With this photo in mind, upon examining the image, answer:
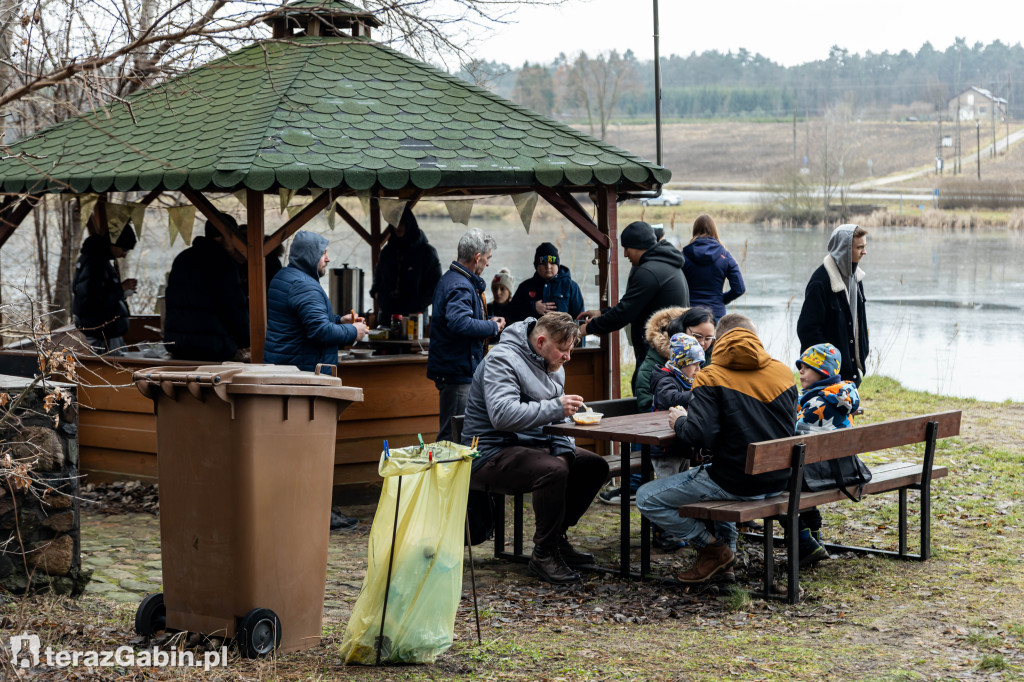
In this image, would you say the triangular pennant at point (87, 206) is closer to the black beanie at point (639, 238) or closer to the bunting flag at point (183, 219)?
the bunting flag at point (183, 219)

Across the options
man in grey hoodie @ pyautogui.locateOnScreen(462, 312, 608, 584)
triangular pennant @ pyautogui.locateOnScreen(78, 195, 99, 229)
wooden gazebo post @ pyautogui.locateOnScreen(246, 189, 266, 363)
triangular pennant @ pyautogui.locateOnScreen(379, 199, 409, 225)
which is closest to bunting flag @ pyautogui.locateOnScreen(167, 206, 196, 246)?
triangular pennant @ pyautogui.locateOnScreen(78, 195, 99, 229)

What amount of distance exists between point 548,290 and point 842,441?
359cm

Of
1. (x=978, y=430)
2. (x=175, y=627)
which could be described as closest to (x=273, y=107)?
(x=175, y=627)

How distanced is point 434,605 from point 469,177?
3.54m

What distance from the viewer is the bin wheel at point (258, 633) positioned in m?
4.13

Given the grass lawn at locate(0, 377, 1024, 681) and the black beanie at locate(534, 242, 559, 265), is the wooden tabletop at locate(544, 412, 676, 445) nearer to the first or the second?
the grass lawn at locate(0, 377, 1024, 681)

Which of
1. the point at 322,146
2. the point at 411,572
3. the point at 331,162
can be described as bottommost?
the point at 411,572

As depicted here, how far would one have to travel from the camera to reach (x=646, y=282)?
715 cm

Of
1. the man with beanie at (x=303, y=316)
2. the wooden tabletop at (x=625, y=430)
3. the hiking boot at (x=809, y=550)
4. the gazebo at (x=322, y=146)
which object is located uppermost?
the gazebo at (x=322, y=146)

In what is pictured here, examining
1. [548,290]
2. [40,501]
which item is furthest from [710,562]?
[548,290]

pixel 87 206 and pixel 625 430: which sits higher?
pixel 87 206

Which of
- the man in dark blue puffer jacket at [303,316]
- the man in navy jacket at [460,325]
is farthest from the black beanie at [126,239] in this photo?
the man in navy jacket at [460,325]

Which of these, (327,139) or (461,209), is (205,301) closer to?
(327,139)

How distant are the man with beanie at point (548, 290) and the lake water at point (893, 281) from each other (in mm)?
2826
